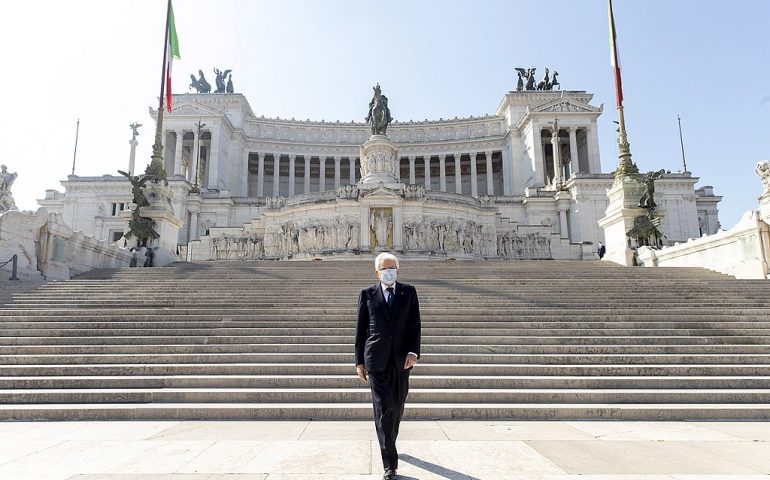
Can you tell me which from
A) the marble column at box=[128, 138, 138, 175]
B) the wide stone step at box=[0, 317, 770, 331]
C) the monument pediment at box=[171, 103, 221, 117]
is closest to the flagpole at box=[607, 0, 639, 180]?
the wide stone step at box=[0, 317, 770, 331]

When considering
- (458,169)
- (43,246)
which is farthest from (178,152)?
(43,246)

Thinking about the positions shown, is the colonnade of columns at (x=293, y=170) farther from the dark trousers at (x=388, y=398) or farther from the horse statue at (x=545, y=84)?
the dark trousers at (x=388, y=398)

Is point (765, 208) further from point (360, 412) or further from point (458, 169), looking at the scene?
point (458, 169)

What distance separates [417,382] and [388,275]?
3810 millimetres

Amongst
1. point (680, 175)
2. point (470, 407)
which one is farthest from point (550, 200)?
point (470, 407)

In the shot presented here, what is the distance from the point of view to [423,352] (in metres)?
9.03

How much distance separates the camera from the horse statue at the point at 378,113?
3962 cm

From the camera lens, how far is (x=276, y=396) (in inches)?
283

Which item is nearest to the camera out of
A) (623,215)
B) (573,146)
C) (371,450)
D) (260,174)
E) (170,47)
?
(371,450)

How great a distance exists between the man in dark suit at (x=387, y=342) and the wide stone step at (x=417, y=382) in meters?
3.53

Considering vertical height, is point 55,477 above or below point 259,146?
below

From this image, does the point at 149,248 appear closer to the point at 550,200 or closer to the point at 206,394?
the point at 206,394

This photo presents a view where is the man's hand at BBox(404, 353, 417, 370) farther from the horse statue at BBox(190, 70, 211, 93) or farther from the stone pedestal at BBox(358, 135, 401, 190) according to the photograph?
the horse statue at BBox(190, 70, 211, 93)

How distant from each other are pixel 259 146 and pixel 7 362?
6274 cm
